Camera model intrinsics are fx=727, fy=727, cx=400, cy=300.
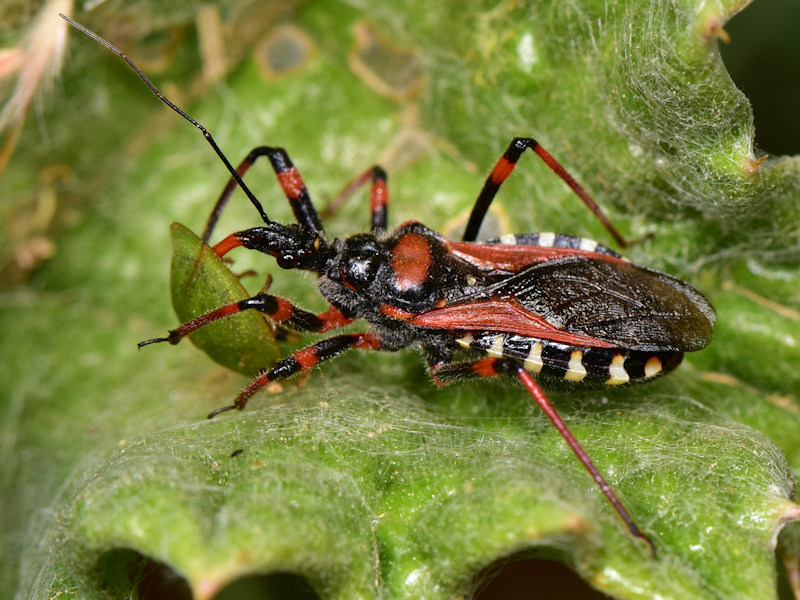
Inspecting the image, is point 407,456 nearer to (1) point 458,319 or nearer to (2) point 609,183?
(1) point 458,319

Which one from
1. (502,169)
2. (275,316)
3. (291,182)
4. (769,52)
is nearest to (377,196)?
(291,182)

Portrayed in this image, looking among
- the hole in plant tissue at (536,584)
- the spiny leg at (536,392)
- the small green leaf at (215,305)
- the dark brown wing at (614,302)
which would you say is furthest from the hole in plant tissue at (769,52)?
the small green leaf at (215,305)

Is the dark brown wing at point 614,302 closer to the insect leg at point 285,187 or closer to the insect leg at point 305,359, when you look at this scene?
the insect leg at point 305,359

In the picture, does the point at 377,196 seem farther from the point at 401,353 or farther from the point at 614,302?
the point at 614,302

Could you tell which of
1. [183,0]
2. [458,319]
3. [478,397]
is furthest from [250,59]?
[478,397]

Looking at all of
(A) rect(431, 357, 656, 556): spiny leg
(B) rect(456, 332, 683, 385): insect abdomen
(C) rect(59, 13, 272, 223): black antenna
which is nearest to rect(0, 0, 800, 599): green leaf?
(A) rect(431, 357, 656, 556): spiny leg

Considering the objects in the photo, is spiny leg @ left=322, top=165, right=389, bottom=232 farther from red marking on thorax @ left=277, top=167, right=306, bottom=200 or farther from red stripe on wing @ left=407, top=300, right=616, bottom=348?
red stripe on wing @ left=407, top=300, right=616, bottom=348
